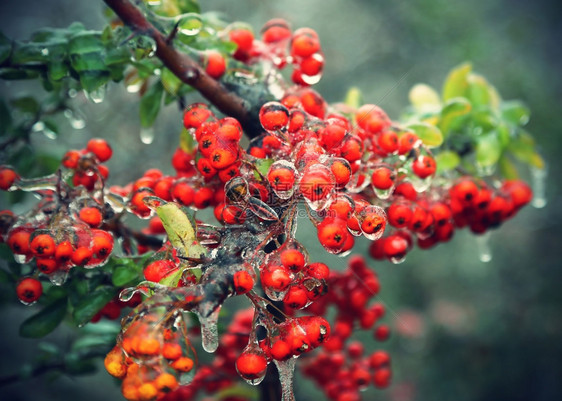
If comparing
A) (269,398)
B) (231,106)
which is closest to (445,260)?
(269,398)

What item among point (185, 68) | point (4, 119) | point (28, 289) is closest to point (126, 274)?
point (28, 289)

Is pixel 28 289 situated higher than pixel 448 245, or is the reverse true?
pixel 28 289

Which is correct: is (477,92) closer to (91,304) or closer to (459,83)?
(459,83)

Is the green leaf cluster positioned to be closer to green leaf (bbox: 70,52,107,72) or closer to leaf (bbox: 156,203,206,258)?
leaf (bbox: 156,203,206,258)

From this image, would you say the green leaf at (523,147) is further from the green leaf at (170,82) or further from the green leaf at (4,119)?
the green leaf at (4,119)

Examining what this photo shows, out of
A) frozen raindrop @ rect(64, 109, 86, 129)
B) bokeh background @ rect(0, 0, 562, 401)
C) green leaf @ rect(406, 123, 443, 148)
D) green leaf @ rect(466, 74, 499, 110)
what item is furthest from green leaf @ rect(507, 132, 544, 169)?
bokeh background @ rect(0, 0, 562, 401)

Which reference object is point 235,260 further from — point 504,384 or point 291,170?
point 504,384
